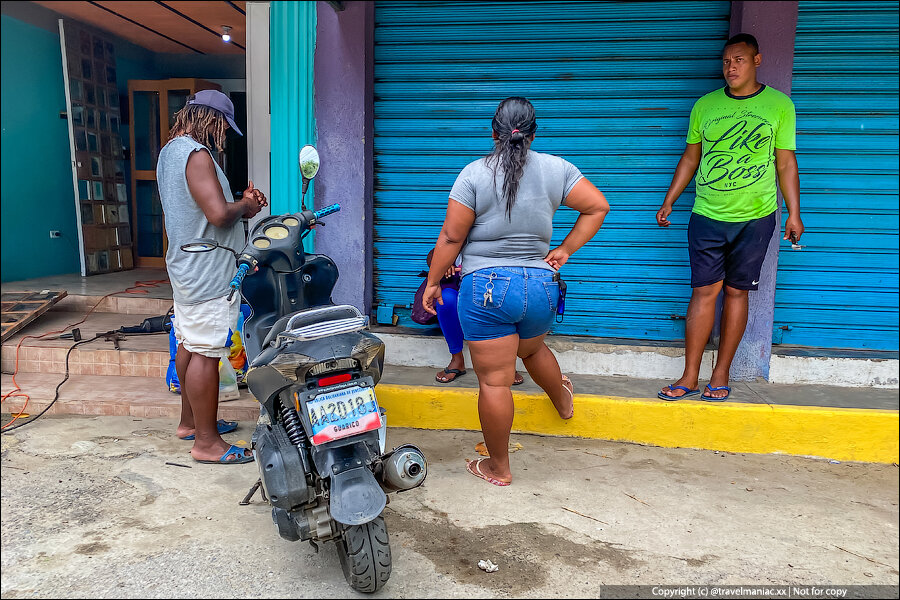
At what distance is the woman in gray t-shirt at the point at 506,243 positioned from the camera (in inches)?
116

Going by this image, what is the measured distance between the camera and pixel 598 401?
3967mm

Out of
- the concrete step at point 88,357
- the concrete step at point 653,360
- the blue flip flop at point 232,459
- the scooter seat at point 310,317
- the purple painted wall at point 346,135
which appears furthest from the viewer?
the concrete step at point 88,357

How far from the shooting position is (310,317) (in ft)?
8.27

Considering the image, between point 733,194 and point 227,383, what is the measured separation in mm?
3490

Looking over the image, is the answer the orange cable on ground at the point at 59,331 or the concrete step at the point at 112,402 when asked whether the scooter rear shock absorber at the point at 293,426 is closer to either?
the concrete step at the point at 112,402

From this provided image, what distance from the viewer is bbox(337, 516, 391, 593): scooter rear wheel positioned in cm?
224

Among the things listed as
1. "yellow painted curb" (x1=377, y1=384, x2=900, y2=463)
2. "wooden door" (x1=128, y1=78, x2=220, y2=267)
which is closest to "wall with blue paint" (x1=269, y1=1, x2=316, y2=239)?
"yellow painted curb" (x1=377, y1=384, x2=900, y2=463)

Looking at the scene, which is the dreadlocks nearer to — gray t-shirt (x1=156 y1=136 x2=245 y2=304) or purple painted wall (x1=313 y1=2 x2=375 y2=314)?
gray t-shirt (x1=156 y1=136 x2=245 y2=304)

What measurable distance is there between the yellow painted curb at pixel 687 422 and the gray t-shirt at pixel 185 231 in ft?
4.41

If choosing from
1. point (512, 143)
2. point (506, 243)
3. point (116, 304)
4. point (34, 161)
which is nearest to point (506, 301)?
point (506, 243)

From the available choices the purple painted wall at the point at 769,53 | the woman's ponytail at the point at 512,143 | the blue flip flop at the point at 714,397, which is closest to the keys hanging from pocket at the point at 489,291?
the woman's ponytail at the point at 512,143

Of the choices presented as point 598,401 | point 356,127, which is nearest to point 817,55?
point 598,401

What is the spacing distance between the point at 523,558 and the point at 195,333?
2064mm

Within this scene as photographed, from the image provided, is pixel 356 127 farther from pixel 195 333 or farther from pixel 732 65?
pixel 732 65
